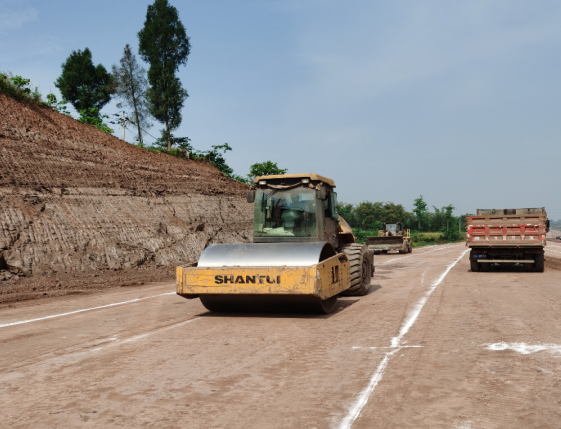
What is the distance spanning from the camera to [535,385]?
16.5 ft

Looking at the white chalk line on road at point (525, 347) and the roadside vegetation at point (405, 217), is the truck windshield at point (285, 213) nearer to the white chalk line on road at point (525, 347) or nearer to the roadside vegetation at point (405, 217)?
the white chalk line on road at point (525, 347)

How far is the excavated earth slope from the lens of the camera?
58.6ft

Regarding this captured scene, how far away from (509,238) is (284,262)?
1216 centimetres

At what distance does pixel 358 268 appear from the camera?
38.9ft

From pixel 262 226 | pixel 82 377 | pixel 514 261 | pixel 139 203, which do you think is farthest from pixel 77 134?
pixel 82 377

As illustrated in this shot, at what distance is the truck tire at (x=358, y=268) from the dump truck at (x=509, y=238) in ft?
24.1

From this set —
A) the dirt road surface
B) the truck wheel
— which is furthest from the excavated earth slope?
the truck wheel

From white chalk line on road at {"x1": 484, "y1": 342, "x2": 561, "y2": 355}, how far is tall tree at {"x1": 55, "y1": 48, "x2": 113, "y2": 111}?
42.0 meters

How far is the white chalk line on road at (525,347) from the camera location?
6402 mm

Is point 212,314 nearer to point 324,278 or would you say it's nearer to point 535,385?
point 324,278

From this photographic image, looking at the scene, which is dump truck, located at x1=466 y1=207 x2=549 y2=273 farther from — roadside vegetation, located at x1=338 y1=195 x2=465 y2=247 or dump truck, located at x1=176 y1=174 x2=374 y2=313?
roadside vegetation, located at x1=338 y1=195 x2=465 y2=247

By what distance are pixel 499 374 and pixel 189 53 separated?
132 feet

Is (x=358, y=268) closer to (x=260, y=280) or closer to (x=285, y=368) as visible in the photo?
(x=260, y=280)

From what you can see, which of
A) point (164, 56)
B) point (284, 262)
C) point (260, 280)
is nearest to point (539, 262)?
point (284, 262)
